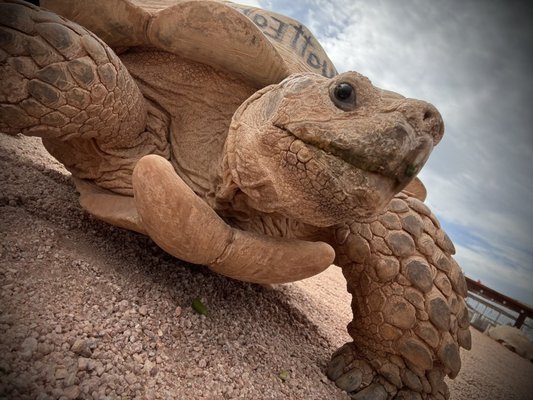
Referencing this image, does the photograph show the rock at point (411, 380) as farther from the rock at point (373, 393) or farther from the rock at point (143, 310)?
the rock at point (143, 310)

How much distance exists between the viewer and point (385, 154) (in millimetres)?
957

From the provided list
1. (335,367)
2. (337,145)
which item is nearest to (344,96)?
(337,145)

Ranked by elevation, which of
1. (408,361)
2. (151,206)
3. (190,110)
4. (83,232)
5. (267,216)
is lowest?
(83,232)

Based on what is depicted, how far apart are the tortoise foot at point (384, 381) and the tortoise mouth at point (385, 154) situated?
1.16 metres

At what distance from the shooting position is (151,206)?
4.21ft

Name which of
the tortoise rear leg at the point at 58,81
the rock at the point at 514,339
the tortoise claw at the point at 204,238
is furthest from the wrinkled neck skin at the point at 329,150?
the rock at the point at 514,339

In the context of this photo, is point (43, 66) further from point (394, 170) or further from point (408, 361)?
point (408, 361)

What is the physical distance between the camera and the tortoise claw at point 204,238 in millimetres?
1263

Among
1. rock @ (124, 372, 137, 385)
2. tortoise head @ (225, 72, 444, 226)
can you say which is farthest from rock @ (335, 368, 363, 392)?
rock @ (124, 372, 137, 385)

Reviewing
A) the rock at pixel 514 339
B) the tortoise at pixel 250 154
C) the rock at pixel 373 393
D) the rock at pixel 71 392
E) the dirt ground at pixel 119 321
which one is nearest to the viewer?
the rock at pixel 71 392

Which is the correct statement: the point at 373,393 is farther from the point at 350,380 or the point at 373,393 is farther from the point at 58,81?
the point at 58,81

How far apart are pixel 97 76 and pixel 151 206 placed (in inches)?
25.9

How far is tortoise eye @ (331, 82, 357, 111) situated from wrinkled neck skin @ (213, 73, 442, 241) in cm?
2

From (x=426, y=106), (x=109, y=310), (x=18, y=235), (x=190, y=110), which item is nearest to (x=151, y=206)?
(x=109, y=310)
